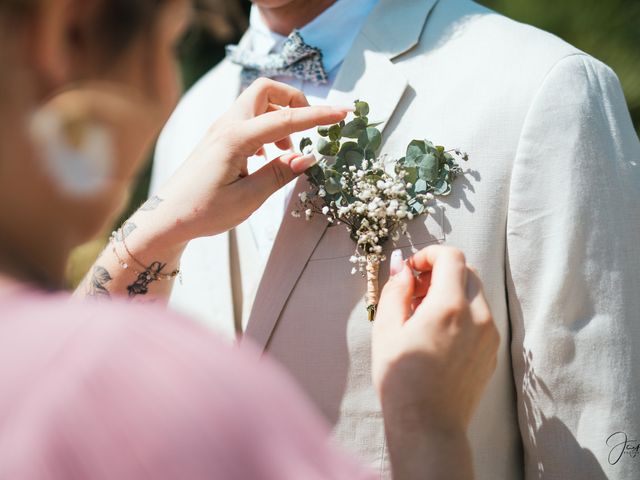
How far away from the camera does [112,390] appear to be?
2.08ft

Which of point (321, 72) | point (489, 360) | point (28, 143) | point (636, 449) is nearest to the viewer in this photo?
point (28, 143)

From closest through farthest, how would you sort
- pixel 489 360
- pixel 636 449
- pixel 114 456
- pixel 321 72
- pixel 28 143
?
pixel 114 456
pixel 28 143
pixel 489 360
pixel 636 449
pixel 321 72

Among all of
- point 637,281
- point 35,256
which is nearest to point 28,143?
point 35,256

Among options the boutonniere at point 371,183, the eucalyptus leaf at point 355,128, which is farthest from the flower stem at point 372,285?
the eucalyptus leaf at point 355,128

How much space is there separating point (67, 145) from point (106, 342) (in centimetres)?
21

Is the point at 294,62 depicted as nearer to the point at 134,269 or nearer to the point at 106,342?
the point at 134,269

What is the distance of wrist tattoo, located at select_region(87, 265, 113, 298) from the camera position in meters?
1.53

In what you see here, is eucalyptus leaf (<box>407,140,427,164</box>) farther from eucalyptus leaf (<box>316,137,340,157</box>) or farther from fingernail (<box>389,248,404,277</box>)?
fingernail (<box>389,248,404,277</box>)

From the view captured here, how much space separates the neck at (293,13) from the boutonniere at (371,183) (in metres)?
0.44

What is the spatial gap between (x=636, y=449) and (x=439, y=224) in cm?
55

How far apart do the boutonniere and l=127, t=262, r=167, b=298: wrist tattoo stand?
12.9 inches

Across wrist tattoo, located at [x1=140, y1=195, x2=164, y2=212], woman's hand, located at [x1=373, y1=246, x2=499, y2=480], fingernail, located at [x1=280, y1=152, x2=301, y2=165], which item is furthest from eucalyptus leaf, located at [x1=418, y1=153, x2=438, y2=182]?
wrist tattoo, located at [x1=140, y1=195, x2=164, y2=212]

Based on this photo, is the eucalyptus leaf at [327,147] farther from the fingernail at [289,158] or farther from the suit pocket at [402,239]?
the suit pocket at [402,239]

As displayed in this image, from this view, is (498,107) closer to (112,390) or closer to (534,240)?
(534,240)
